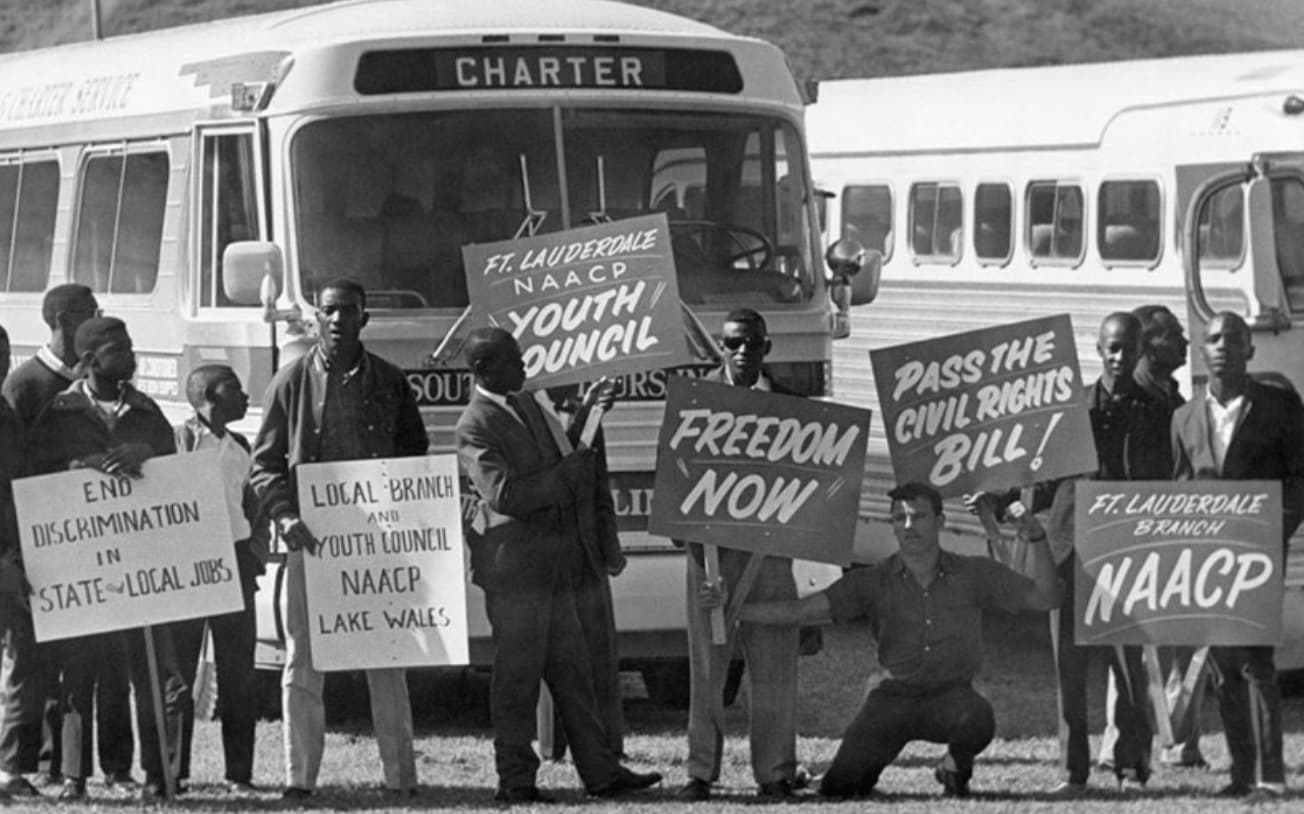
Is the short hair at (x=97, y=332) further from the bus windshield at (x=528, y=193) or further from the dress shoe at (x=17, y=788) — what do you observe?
the dress shoe at (x=17, y=788)

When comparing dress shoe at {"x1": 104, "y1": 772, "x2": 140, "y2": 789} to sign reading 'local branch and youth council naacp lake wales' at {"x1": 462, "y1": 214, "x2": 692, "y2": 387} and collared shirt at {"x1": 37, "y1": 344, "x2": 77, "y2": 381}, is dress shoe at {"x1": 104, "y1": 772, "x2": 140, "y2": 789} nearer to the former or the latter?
collared shirt at {"x1": 37, "y1": 344, "x2": 77, "y2": 381}

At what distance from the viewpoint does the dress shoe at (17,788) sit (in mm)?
10422

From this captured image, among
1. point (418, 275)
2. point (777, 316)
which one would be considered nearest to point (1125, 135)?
point (777, 316)

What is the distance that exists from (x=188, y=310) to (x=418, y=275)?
4.23ft

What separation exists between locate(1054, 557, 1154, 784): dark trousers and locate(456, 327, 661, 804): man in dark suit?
60.8 inches

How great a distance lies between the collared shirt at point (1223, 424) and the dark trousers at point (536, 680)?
7.96 feet

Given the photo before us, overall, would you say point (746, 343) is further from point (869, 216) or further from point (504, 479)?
point (869, 216)

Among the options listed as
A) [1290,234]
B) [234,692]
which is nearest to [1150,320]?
[1290,234]

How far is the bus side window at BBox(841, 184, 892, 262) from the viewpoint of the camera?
2016cm

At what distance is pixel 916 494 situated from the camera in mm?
10219

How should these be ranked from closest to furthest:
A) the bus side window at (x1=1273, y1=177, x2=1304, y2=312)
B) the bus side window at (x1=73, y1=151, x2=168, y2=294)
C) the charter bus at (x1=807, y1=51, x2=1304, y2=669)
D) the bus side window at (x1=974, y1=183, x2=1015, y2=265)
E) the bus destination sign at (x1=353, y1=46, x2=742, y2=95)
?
the bus destination sign at (x1=353, y1=46, x2=742, y2=95)
the bus side window at (x1=73, y1=151, x2=168, y2=294)
the bus side window at (x1=1273, y1=177, x2=1304, y2=312)
the charter bus at (x1=807, y1=51, x2=1304, y2=669)
the bus side window at (x1=974, y1=183, x2=1015, y2=265)

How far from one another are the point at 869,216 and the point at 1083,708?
33.8 ft

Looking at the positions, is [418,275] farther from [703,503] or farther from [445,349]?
[703,503]

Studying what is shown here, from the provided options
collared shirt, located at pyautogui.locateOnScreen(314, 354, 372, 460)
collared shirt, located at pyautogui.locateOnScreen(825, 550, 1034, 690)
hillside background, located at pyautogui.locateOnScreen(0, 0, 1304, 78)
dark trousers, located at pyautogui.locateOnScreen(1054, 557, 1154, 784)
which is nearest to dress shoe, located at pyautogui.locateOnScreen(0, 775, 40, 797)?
collared shirt, located at pyautogui.locateOnScreen(314, 354, 372, 460)
